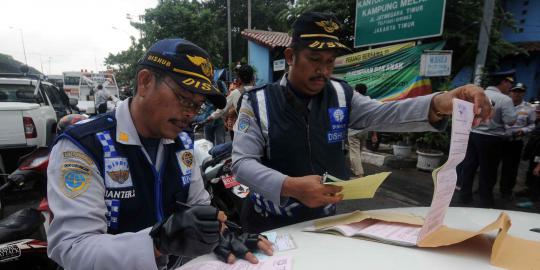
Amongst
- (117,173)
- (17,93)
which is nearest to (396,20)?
(117,173)

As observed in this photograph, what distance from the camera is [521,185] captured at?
566 centimetres

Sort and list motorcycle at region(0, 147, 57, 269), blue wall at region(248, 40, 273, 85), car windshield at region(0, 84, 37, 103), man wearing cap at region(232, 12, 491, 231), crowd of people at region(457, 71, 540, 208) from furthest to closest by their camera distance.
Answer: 1. blue wall at region(248, 40, 273, 85)
2. car windshield at region(0, 84, 37, 103)
3. crowd of people at region(457, 71, 540, 208)
4. motorcycle at region(0, 147, 57, 269)
5. man wearing cap at region(232, 12, 491, 231)

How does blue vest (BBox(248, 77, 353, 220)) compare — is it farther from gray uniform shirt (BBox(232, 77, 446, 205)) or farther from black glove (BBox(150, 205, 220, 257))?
black glove (BBox(150, 205, 220, 257))

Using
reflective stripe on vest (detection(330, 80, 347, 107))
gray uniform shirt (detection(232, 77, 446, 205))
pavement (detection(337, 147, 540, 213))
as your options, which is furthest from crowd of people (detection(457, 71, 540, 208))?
reflective stripe on vest (detection(330, 80, 347, 107))

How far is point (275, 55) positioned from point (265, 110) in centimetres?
1334

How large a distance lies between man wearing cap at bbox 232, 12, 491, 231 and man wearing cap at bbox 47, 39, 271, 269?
8.4 inches

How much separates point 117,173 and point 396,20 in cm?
714

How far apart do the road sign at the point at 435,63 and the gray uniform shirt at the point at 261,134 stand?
4.95 m

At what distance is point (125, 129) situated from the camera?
1.21 m

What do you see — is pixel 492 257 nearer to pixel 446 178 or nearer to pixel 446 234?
pixel 446 234

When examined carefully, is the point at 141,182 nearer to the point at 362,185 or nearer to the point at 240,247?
the point at 240,247

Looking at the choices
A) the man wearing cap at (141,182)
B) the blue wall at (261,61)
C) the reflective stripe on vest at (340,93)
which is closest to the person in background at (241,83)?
the reflective stripe on vest at (340,93)

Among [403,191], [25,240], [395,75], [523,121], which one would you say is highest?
[395,75]

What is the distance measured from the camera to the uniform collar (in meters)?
1.19
